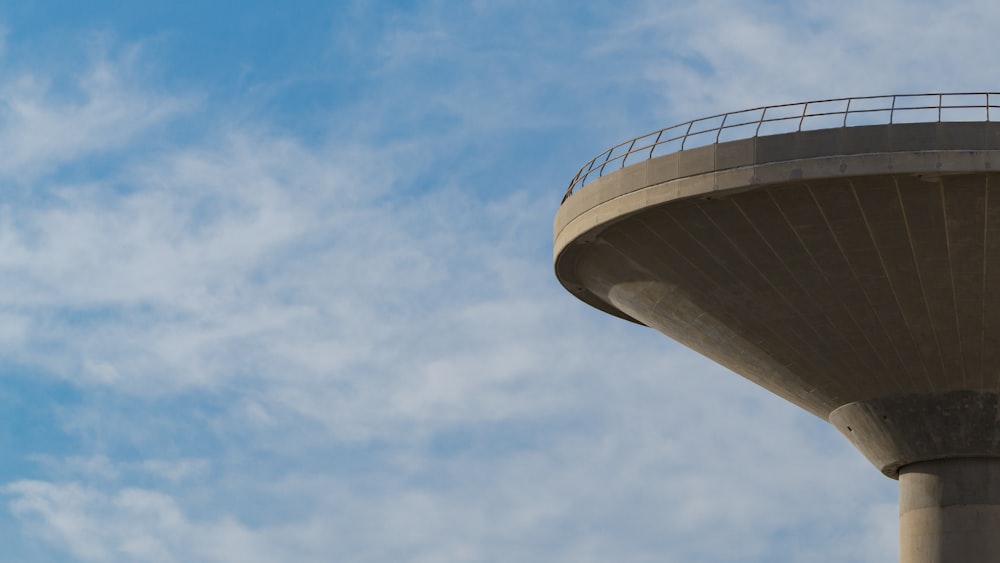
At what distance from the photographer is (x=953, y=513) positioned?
23.9 metres

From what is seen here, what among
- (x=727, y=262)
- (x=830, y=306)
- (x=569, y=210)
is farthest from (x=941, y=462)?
(x=569, y=210)

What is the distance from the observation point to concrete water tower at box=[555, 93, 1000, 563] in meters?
21.1

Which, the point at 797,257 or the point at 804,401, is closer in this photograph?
the point at 797,257

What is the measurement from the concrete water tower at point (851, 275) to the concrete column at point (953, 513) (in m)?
0.02

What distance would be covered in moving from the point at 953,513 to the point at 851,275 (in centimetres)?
454

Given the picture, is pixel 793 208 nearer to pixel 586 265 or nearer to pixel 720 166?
pixel 720 166

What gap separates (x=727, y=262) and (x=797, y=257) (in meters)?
1.07

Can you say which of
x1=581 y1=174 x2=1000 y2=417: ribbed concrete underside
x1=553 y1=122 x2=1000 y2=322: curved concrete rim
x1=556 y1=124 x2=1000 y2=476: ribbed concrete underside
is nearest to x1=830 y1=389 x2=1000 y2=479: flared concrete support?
x1=556 y1=124 x2=1000 y2=476: ribbed concrete underside

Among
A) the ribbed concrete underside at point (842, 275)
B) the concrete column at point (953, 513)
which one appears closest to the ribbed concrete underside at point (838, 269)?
the ribbed concrete underside at point (842, 275)

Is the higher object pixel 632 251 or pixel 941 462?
pixel 632 251

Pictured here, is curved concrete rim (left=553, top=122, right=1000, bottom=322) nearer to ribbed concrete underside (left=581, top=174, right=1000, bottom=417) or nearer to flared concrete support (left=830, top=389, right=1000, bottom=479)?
ribbed concrete underside (left=581, top=174, right=1000, bottom=417)

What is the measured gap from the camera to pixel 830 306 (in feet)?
74.7

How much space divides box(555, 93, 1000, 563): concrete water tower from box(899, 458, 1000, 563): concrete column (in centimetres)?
2

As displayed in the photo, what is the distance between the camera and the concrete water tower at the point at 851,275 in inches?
832
